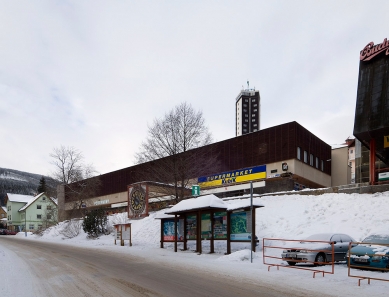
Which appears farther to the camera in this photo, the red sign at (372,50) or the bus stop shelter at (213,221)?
the red sign at (372,50)

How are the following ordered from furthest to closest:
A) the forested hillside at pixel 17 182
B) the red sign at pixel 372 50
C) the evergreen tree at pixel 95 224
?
the forested hillside at pixel 17 182 → the evergreen tree at pixel 95 224 → the red sign at pixel 372 50

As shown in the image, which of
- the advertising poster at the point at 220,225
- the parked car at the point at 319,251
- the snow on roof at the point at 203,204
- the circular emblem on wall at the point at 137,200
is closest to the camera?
the parked car at the point at 319,251

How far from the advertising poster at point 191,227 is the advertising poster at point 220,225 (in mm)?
1926

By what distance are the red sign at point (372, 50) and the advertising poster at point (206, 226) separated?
54.3ft

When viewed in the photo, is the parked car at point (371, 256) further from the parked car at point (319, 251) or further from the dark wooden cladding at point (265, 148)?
the dark wooden cladding at point (265, 148)

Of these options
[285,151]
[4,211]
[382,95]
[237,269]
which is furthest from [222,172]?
[4,211]

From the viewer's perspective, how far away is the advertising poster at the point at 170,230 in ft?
69.2

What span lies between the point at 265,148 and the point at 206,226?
21.9m

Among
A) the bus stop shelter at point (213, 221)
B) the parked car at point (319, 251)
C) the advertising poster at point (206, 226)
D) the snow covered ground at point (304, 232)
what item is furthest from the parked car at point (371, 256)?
the advertising poster at point (206, 226)

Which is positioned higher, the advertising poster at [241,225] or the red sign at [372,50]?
the red sign at [372,50]

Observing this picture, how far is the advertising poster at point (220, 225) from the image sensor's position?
17.7 metres

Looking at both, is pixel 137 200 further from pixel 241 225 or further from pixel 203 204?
pixel 241 225

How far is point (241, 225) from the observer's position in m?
16.8

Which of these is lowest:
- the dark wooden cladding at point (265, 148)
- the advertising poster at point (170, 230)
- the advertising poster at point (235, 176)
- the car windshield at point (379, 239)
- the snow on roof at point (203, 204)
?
the advertising poster at point (170, 230)
